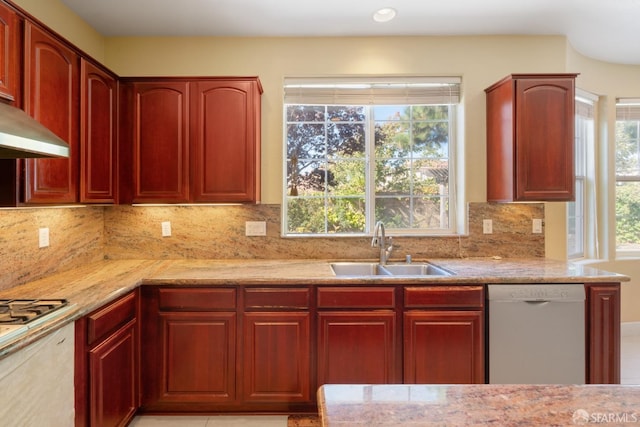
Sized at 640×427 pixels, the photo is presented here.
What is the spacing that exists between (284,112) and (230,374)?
1985 mm

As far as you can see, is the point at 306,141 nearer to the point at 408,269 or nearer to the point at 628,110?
the point at 408,269

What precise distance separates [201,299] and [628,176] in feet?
13.9

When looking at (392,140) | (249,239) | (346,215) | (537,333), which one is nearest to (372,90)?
(392,140)

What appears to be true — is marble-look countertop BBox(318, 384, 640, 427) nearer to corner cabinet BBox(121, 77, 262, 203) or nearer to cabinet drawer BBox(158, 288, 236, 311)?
cabinet drawer BBox(158, 288, 236, 311)

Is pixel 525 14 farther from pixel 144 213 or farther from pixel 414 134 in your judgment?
pixel 144 213

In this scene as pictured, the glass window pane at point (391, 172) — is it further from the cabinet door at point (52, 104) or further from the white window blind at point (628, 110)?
the white window blind at point (628, 110)

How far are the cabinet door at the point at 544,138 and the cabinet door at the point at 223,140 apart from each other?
1910 mm

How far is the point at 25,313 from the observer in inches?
60.7

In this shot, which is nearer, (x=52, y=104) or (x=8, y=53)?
(x=8, y=53)

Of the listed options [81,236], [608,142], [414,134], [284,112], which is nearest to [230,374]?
[81,236]

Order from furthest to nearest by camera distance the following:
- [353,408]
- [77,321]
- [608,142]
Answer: [608,142]
[77,321]
[353,408]

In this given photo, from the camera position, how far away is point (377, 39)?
3094 mm

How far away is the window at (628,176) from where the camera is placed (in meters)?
3.82

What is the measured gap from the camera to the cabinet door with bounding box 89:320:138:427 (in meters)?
1.82
